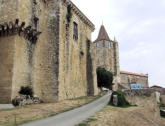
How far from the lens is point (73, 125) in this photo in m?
7.26

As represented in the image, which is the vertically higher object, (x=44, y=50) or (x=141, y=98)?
(x=44, y=50)

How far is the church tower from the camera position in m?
50.6

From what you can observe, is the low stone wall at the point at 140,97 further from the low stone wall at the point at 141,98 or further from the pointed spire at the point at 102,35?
the pointed spire at the point at 102,35

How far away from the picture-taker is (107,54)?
51.7 m

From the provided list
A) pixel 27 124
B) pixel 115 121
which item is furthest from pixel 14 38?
pixel 115 121

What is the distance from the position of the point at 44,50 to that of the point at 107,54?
122ft

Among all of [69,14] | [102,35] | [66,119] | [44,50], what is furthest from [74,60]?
[102,35]

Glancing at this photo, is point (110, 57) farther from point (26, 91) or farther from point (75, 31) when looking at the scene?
point (26, 91)

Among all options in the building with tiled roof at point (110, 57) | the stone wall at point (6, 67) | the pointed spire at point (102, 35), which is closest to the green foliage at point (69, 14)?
the stone wall at point (6, 67)

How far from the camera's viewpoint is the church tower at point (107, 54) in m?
50.6

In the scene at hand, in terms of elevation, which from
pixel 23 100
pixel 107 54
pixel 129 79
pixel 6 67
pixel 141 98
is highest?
pixel 107 54

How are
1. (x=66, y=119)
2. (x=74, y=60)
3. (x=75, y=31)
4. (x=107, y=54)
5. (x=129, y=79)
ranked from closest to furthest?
1. (x=66, y=119)
2. (x=74, y=60)
3. (x=75, y=31)
4. (x=107, y=54)
5. (x=129, y=79)

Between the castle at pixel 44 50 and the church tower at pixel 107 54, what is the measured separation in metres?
28.9

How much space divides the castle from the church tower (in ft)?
94.9
